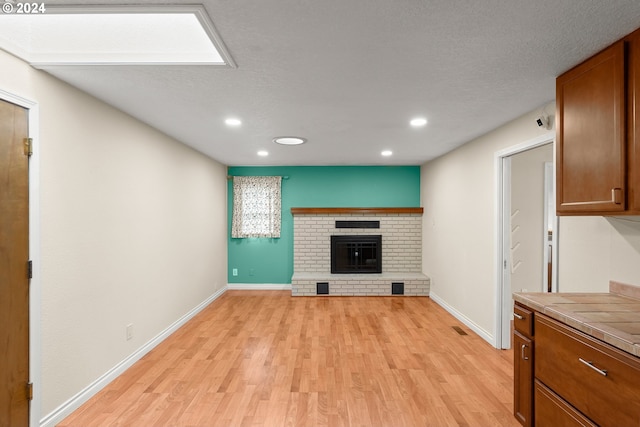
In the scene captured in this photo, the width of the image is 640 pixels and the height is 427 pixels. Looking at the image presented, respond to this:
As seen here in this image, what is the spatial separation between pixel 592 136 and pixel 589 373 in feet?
4.27

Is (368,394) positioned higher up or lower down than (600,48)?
lower down

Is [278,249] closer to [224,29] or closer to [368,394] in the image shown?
[368,394]

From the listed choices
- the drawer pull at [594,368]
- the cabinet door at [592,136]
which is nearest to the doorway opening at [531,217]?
the cabinet door at [592,136]

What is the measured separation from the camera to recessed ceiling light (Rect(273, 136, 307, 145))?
3691 mm

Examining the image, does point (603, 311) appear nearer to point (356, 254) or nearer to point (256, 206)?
point (356, 254)

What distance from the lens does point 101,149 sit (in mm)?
2527

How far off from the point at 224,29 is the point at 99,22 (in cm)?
88

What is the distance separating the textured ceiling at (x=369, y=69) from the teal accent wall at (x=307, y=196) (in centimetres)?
244

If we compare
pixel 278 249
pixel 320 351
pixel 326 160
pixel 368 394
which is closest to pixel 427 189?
pixel 326 160

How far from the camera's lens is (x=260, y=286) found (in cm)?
589

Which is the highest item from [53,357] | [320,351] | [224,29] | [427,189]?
[224,29]

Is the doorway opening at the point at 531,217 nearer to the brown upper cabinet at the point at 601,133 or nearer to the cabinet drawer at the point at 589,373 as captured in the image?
the brown upper cabinet at the point at 601,133

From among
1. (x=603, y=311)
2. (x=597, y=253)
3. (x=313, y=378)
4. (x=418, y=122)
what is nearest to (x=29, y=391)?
(x=313, y=378)

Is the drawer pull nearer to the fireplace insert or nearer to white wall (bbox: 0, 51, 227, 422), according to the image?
white wall (bbox: 0, 51, 227, 422)
